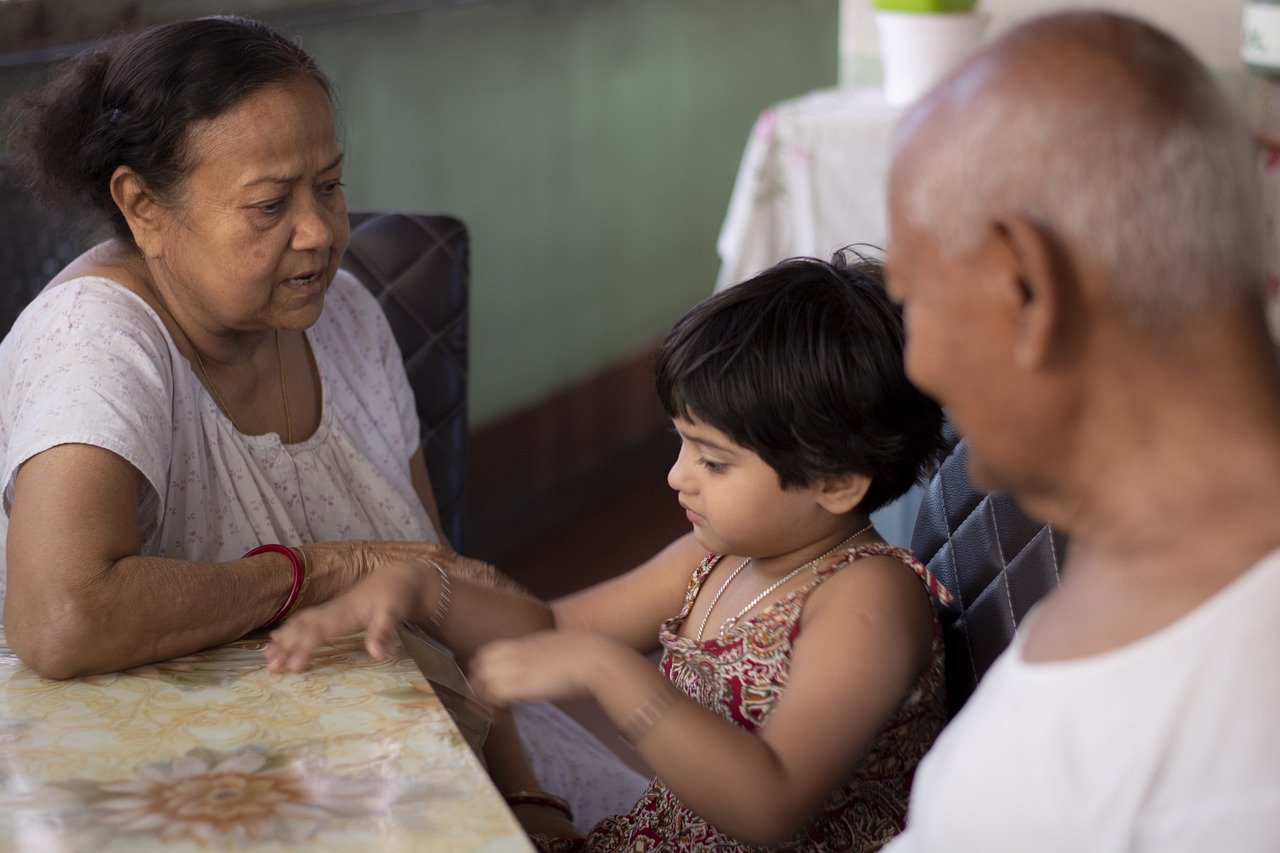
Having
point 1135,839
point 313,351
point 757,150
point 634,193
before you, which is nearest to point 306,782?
point 1135,839

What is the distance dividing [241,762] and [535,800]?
0.60 m

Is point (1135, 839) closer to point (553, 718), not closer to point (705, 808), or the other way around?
point (705, 808)

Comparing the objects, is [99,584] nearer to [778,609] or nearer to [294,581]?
[294,581]

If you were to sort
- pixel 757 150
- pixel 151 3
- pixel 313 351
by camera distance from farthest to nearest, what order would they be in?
pixel 757 150 < pixel 151 3 < pixel 313 351

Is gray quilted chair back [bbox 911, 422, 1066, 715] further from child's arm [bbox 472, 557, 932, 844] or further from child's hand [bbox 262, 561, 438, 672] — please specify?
child's hand [bbox 262, 561, 438, 672]

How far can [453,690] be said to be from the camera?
1339 millimetres

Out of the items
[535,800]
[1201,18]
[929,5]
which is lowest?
[535,800]

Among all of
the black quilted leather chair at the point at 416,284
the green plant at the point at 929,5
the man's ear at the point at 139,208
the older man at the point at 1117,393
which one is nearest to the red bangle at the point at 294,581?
the man's ear at the point at 139,208

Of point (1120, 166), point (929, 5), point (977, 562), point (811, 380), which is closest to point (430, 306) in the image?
point (811, 380)

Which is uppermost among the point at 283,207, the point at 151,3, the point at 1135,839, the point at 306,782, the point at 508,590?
the point at 151,3

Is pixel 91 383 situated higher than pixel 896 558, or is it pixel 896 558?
pixel 91 383

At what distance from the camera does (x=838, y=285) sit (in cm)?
134

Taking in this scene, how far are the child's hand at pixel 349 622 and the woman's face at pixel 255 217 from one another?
0.42 meters

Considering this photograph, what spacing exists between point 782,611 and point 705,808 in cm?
25
